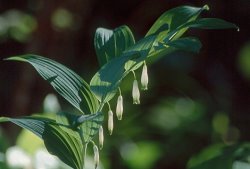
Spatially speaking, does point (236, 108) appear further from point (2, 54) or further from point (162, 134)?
point (2, 54)

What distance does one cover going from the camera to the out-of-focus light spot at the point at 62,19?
102 inches

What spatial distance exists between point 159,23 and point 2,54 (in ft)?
6.54

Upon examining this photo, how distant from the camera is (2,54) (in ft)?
8.86

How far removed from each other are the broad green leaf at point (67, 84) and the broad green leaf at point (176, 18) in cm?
12

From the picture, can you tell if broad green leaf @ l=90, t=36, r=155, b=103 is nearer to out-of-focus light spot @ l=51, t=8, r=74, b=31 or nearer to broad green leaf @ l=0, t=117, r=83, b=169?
broad green leaf @ l=0, t=117, r=83, b=169

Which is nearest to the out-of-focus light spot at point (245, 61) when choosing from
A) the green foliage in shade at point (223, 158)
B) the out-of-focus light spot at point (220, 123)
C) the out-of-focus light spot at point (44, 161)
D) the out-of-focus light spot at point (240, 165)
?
the out-of-focus light spot at point (220, 123)

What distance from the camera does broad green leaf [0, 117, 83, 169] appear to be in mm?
815

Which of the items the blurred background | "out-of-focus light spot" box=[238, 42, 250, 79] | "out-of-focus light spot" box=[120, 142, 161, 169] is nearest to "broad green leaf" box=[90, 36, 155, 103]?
"out-of-focus light spot" box=[120, 142, 161, 169]

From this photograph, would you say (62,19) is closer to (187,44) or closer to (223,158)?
(223,158)

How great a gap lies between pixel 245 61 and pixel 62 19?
31.9 inches

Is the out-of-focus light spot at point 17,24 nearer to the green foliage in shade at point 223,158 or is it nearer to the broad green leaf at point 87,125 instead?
the green foliage in shade at point 223,158

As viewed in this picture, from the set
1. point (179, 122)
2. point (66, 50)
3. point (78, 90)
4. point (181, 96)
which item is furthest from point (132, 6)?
point (78, 90)

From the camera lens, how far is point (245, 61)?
8.08ft

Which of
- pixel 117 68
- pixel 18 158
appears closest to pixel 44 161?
pixel 18 158
